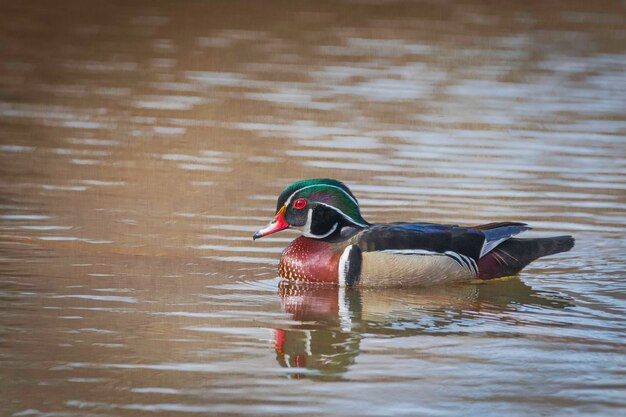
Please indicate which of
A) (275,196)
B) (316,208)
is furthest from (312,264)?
(275,196)

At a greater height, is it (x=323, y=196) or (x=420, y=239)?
(x=323, y=196)

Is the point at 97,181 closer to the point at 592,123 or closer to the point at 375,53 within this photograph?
the point at 592,123

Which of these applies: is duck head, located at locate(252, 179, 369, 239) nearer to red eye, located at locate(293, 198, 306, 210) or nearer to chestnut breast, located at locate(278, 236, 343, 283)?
red eye, located at locate(293, 198, 306, 210)

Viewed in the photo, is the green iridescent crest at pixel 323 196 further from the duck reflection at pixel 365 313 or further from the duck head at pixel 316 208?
the duck reflection at pixel 365 313

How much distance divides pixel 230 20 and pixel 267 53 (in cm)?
390

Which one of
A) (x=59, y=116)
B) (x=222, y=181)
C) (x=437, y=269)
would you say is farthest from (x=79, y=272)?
(x=59, y=116)

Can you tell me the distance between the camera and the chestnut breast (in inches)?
413

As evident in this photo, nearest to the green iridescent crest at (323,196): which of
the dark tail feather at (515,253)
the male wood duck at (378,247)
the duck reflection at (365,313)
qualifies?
the male wood duck at (378,247)

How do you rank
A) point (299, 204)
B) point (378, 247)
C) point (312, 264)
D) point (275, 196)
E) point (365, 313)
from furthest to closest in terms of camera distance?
1. point (275, 196)
2. point (299, 204)
3. point (312, 264)
4. point (378, 247)
5. point (365, 313)

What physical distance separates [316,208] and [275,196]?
2754 mm

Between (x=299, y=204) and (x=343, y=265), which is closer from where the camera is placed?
(x=343, y=265)

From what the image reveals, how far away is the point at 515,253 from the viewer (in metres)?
10.8

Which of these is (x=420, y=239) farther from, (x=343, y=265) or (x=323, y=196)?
(x=323, y=196)

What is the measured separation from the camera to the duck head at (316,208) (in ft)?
34.8
